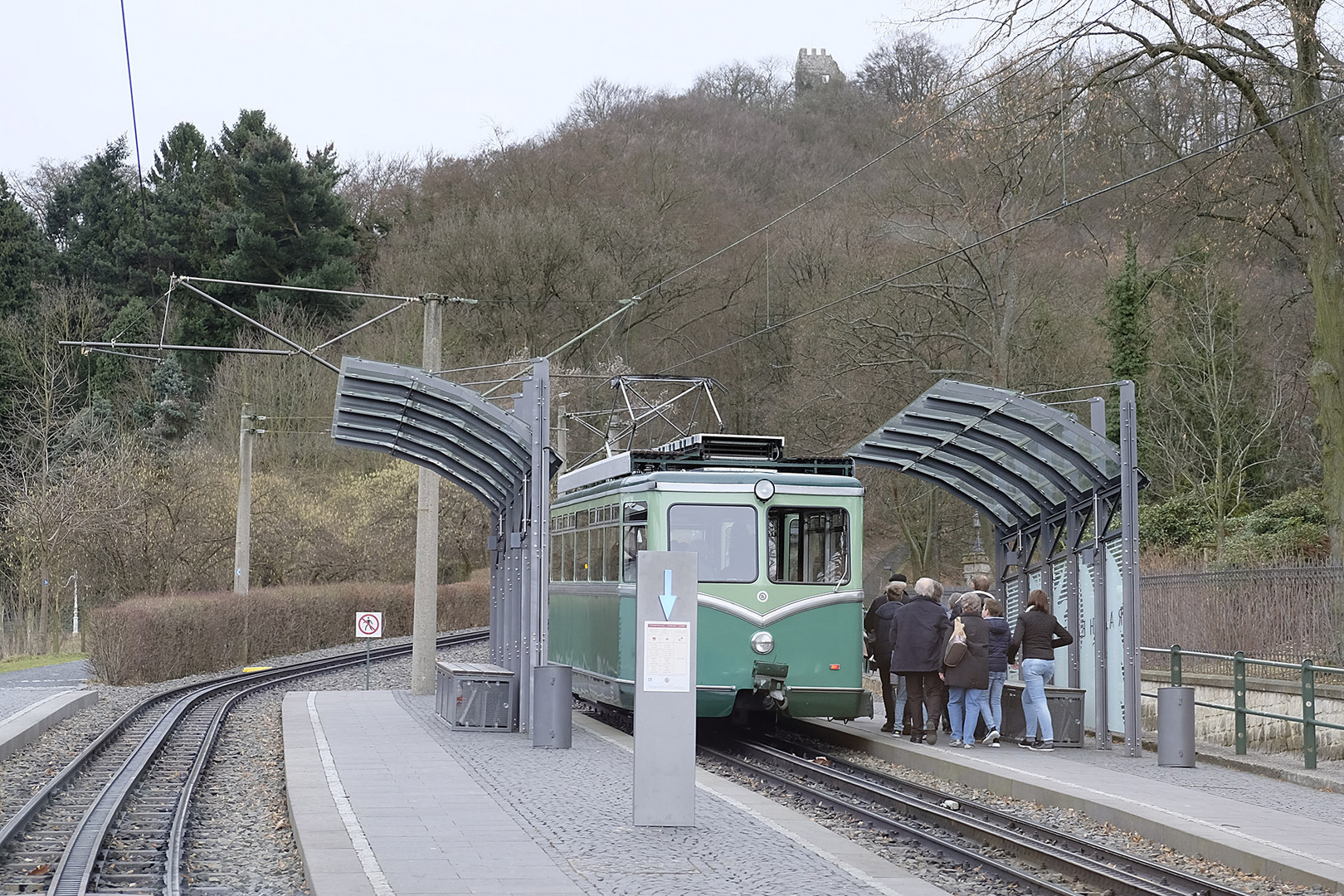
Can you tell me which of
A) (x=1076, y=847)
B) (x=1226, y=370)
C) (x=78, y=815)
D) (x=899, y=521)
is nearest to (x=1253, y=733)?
(x=1076, y=847)

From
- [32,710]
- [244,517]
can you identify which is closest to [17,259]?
[244,517]

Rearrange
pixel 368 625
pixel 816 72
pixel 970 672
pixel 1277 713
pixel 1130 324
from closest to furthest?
pixel 1277 713 → pixel 970 672 → pixel 368 625 → pixel 1130 324 → pixel 816 72

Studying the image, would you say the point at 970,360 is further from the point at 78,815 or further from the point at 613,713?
the point at 78,815

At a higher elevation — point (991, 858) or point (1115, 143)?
point (1115, 143)

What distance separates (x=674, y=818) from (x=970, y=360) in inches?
1061

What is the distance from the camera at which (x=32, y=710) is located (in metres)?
21.3

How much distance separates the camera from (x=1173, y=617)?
23125 mm

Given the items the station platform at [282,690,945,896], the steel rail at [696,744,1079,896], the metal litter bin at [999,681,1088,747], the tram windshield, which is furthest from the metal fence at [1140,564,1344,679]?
the station platform at [282,690,945,896]

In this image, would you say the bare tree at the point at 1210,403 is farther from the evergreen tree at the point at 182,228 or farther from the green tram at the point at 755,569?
the evergreen tree at the point at 182,228

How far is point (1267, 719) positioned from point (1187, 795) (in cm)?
612

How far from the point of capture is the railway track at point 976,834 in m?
9.34

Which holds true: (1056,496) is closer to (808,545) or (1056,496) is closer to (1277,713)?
(808,545)

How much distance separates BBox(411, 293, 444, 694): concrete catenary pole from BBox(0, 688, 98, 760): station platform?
489 cm

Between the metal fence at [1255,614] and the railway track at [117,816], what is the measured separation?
459 inches
